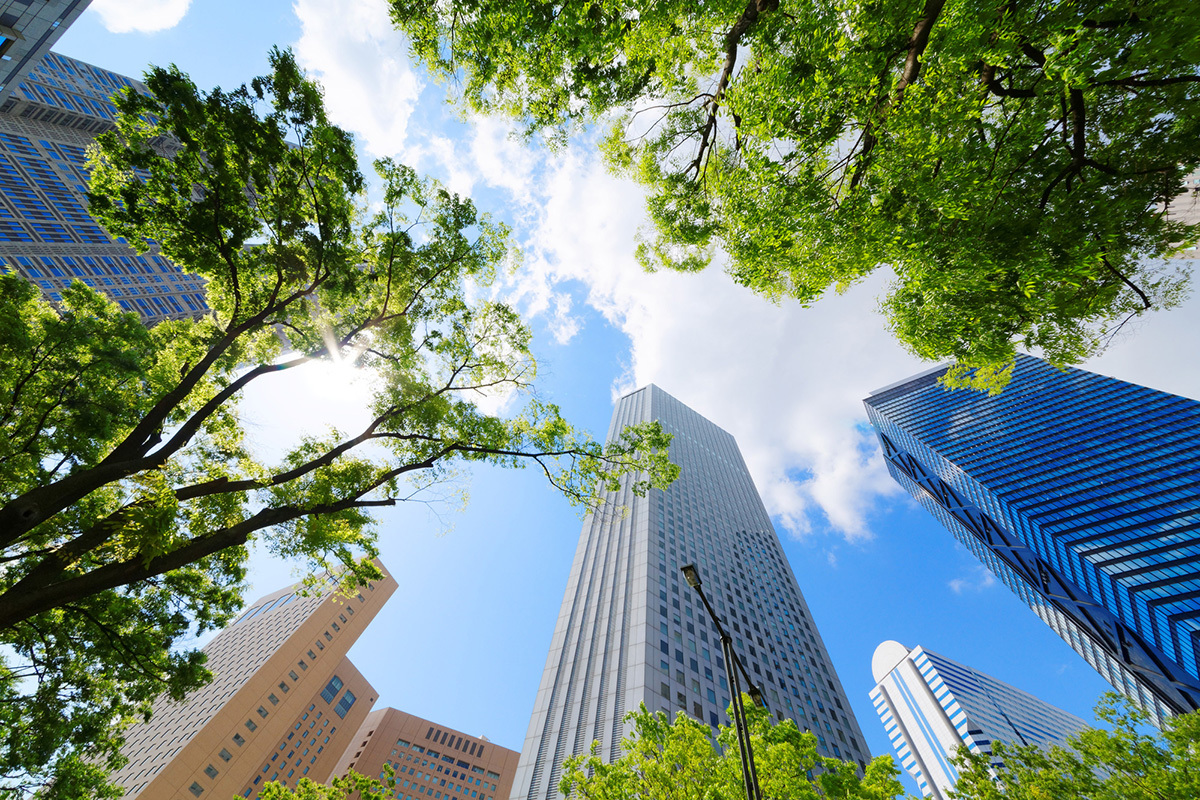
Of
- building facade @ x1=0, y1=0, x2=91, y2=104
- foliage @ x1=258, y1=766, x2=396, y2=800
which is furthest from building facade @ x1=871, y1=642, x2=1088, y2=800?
building facade @ x1=0, y1=0, x2=91, y2=104

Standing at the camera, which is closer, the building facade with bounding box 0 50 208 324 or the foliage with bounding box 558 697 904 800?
the foliage with bounding box 558 697 904 800

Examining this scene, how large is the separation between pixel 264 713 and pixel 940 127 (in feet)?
257

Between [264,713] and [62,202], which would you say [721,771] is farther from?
[62,202]

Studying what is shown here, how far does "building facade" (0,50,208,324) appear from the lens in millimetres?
50406

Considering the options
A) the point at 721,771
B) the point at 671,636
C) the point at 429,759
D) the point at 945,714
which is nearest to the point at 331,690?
the point at 429,759

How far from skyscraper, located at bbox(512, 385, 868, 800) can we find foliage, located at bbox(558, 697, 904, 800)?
16332mm

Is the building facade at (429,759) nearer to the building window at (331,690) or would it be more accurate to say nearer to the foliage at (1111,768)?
the building window at (331,690)

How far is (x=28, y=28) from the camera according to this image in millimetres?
29250

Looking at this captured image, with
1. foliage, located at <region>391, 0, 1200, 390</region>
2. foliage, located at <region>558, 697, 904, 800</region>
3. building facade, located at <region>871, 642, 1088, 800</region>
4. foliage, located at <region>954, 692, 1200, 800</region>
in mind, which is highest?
building facade, located at <region>871, 642, 1088, 800</region>

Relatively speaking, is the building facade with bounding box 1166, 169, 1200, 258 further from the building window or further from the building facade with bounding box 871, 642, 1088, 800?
the building facade with bounding box 871, 642, 1088, 800

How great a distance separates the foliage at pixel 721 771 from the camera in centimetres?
980

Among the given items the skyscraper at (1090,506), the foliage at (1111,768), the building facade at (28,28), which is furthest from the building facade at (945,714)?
the building facade at (28,28)

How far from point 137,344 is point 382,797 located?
12677mm

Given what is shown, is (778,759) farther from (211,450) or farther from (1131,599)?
(1131,599)
